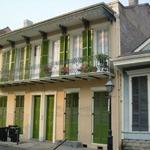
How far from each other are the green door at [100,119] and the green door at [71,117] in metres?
1.23

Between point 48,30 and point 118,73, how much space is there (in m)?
5.57

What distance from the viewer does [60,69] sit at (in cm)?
1731

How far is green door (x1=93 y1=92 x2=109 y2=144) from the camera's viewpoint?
614 inches

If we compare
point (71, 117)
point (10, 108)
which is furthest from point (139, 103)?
point (10, 108)

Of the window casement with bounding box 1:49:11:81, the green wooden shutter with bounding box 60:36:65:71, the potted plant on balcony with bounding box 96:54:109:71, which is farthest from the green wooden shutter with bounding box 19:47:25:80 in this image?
the potted plant on balcony with bounding box 96:54:109:71

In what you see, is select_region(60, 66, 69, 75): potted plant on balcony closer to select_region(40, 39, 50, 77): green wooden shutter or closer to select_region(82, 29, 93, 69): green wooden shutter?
select_region(82, 29, 93, 69): green wooden shutter

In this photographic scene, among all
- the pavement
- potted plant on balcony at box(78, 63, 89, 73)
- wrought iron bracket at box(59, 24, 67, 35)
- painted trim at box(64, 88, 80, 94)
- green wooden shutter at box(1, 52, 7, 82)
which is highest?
wrought iron bracket at box(59, 24, 67, 35)

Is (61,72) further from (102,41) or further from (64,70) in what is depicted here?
(102,41)

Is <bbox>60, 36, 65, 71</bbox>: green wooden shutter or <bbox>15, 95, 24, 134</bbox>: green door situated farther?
<bbox>15, 95, 24, 134</bbox>: green door

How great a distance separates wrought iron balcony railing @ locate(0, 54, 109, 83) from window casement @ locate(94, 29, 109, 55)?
573 mm

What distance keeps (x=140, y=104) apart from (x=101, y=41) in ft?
13.2

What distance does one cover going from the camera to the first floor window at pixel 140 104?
559 inches

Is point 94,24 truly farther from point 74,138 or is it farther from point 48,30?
point 74,138

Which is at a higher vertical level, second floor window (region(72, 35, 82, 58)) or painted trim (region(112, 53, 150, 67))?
second floor window (region(72, 35, 82, 58))
